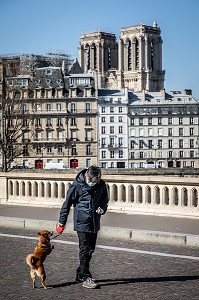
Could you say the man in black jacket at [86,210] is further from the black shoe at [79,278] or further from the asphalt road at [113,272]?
the asphalt road at [113,272]

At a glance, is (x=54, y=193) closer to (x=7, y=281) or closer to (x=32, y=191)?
(x=32, y=191)

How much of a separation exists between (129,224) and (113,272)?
4.23 meters

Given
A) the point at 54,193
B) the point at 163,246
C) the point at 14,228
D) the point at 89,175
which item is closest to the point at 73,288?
the point at 89,175

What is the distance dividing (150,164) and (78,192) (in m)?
104

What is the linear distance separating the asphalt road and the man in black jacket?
1.23 feet

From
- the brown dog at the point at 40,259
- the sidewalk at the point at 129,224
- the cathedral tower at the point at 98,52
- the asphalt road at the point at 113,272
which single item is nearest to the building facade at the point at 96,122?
the cathedral tower at the point at 98,52

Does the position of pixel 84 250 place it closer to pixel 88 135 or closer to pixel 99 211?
pixel 99 211

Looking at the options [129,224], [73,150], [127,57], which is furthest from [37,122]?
[129,224]

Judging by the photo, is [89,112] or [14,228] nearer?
[14,228]

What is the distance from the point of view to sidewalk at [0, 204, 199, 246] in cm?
1125

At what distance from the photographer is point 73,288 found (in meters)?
7.86

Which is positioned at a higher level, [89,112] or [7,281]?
[89,112]

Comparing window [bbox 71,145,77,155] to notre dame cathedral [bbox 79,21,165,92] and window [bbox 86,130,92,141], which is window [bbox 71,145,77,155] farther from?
notre dame cathedral [bbox 79,21,165,92]

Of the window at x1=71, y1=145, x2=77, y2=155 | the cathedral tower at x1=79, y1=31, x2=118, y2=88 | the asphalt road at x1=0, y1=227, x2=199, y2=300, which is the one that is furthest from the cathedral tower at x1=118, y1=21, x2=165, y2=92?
the asphalt road at x1=0, y1=227, x2=199, y2=300
